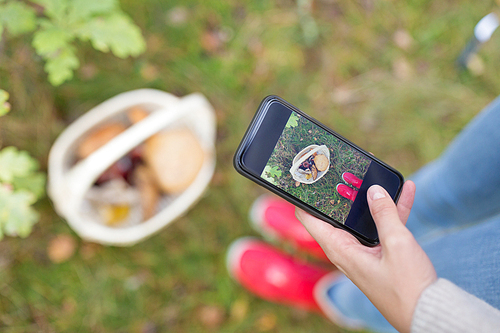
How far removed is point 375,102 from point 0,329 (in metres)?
2.57

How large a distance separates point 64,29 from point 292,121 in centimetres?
87

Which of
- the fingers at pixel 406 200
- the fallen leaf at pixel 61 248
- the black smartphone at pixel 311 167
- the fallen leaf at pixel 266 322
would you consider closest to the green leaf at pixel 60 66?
the black smartphone at pixel 311 167

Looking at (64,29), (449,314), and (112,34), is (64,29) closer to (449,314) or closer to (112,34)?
(112,34)

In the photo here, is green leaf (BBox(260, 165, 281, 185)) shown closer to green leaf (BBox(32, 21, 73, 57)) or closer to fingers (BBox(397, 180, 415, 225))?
fingers (BBox(397, 180, 415, 225))

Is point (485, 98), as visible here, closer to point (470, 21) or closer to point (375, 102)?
point (470, 21)

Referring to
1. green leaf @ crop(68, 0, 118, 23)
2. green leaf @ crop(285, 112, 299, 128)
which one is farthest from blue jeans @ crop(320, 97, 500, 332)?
green leaf @ crop(68, 0, 118, 23)

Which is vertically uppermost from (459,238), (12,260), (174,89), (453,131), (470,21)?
(470,21)

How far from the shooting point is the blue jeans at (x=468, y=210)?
86 cm

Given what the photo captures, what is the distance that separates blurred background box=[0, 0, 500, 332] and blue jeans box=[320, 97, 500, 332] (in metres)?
0.87

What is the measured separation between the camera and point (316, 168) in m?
0.95

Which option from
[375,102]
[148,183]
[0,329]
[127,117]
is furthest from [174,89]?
[0,329]

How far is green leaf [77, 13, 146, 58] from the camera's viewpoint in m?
1.11

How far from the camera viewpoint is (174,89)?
6.30ft

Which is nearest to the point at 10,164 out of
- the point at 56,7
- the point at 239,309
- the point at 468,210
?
the point at 56,7
